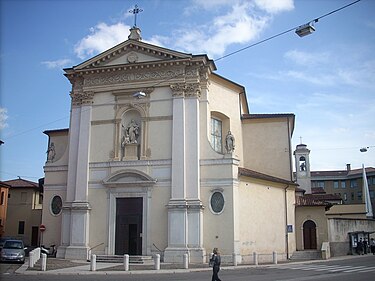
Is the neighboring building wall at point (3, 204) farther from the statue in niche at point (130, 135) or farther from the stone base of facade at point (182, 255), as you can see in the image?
the stone base of facade at point (182, 255)

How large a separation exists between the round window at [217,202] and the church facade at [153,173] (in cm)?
6

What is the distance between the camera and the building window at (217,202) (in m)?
26.0

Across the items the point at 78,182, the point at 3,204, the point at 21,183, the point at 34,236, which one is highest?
the point at 21,183

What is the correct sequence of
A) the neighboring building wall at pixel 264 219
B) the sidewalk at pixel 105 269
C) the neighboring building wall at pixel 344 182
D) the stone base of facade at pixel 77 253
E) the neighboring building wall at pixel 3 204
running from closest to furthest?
the sidewalk at pixel 105 269
the stone base of facade at pixel 77 253
the neighboring building wall at pixel 264 219
the neighboring building wall at pixel 3 204
the neighboring building wall at pixel 344 182

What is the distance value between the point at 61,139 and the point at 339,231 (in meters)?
23.8

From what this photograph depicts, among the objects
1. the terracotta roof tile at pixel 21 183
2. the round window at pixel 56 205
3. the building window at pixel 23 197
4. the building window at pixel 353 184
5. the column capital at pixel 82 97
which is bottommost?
the round window at pixel 56 205

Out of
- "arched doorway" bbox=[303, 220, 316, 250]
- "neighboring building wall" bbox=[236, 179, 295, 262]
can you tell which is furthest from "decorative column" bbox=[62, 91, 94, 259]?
"arched doorway" bbox=[303, 220, 316, 250]

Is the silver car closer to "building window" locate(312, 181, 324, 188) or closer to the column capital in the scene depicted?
the column capital

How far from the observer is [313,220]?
3303 centimetres

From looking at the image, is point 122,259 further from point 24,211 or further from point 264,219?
point 24,211

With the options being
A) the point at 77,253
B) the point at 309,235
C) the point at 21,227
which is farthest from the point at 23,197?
the point at 309,235

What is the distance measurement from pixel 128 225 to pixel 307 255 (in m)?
13.3

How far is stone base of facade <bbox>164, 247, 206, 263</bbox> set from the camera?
25.0 m

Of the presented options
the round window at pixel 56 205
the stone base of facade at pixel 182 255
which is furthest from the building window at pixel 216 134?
the round window at pixel 56 205
